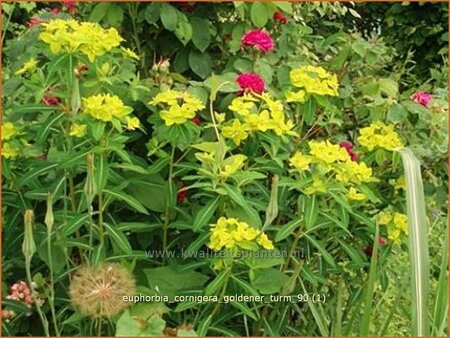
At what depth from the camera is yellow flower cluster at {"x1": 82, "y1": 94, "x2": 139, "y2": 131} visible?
1566 mm

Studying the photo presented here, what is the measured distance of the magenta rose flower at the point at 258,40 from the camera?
185cm

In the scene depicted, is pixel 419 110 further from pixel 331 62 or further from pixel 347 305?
pixel 347 305

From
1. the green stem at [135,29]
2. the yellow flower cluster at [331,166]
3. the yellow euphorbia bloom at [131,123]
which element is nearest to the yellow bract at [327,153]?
the yellow flower cluster at [331,166]

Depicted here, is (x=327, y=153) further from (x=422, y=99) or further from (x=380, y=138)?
(x=422, y=99)

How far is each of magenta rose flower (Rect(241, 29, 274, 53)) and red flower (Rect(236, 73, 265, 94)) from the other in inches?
3.8

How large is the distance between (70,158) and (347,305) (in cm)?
78

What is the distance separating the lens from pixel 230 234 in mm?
1559

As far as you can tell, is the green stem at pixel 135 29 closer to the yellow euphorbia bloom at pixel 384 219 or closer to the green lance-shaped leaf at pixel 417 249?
the yellow euphorbia bloom at pixel 384 219

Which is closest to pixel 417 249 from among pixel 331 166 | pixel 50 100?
pixel 331 166

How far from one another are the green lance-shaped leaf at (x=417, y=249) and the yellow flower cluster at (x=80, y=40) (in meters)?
0.64

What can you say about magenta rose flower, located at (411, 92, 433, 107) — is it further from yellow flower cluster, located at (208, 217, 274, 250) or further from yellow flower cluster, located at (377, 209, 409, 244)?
yellow flower cluster, located at (208, 217, 274, 250)

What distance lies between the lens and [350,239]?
191cm

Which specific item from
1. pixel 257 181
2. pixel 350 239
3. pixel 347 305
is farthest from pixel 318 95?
pixel 347 305

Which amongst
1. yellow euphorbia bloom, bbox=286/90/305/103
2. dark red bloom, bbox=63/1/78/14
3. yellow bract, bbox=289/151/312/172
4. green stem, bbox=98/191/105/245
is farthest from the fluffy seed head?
dark red bloom, bbox=63/1/78/14
